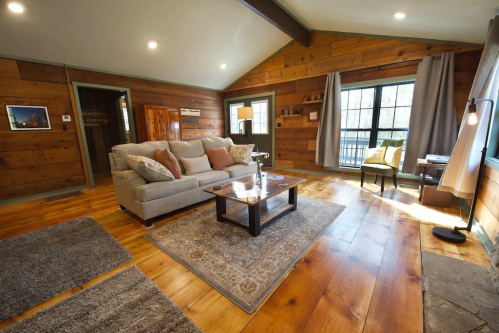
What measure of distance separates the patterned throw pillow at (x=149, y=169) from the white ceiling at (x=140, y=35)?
7.04 feet

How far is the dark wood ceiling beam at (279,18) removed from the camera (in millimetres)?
2881

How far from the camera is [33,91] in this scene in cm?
333

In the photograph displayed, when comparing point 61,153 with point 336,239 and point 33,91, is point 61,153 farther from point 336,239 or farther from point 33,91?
point 336,239

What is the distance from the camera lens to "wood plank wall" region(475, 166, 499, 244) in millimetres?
1819

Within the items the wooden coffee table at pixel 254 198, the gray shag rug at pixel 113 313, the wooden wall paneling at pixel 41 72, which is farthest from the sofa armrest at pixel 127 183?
the wooden wall paneling at pixel 41 72

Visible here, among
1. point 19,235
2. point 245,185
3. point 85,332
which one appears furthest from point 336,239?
point 19,235

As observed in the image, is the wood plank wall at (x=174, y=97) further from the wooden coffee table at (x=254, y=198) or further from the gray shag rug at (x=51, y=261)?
the wooden coffee table at (x=254, y=198)

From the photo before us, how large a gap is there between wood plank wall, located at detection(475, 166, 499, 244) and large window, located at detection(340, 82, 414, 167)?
5.50 feet

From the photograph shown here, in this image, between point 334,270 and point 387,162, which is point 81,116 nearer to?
point 334,270

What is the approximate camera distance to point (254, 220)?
2.05 m

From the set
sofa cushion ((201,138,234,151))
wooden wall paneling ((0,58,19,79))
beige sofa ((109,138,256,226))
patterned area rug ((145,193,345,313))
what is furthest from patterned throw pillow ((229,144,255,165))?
wooden wall paneling ((0,58,19,79))

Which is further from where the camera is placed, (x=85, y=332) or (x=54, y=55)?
(x=54, y=55)

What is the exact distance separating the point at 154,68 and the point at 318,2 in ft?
11.0

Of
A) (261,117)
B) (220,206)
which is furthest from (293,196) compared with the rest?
(261,117)
